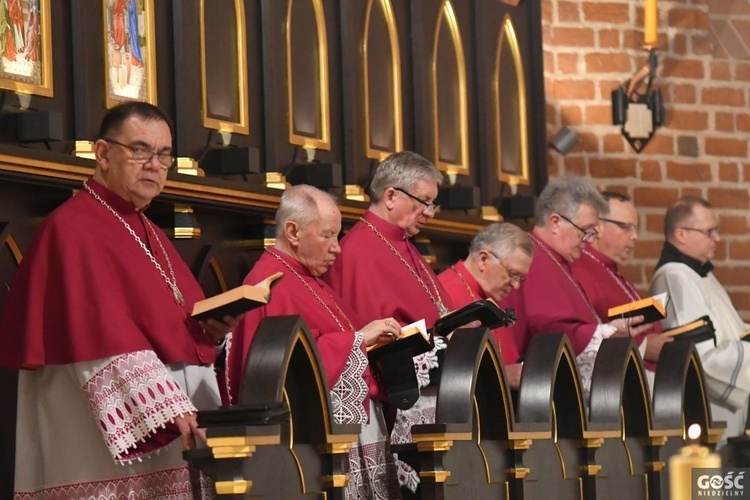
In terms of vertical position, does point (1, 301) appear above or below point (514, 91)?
below

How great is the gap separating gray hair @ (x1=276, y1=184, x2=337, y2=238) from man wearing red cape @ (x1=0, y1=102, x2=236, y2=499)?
2.84ft

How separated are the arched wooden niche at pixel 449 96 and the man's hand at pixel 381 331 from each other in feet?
10.3

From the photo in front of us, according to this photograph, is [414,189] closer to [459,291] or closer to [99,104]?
[459,291]

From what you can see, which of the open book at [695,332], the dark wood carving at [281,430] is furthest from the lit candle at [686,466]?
the open book at [695,332]

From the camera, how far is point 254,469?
465cm

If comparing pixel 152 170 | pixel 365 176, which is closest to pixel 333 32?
pixel 365 176

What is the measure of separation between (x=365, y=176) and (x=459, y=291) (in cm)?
93

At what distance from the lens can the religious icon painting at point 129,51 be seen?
20.9 feet

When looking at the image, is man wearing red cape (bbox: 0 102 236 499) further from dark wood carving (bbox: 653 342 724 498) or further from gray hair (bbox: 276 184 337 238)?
dark wood carving (bbox: 653 342 724 498)

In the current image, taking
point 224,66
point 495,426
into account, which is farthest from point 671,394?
point 224,66

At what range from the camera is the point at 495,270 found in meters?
7.67

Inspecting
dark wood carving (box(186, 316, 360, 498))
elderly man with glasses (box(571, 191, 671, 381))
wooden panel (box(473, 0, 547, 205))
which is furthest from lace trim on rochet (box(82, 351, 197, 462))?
wooden panel (box(473, 0, 547, 205))

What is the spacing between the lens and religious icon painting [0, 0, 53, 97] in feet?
19.0

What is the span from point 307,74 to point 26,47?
7.25 ft
